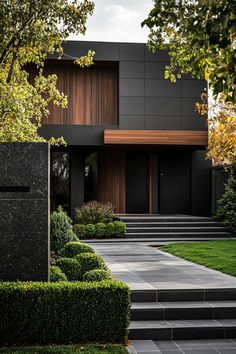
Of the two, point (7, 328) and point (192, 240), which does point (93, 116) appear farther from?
point (7, 328)

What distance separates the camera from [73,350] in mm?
5457

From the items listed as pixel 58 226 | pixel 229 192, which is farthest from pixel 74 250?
pixel 229 192

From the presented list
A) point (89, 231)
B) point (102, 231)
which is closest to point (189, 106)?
point (102, 231)

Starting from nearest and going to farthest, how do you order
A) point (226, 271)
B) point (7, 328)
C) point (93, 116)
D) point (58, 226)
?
point (7, 328) < point (226, 271) < point (58, 226) < point (93, 116)

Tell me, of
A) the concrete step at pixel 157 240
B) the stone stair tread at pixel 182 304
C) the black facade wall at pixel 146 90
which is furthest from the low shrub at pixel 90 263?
the black facade wall at pixel 146 90

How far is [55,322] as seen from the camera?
5.74 m

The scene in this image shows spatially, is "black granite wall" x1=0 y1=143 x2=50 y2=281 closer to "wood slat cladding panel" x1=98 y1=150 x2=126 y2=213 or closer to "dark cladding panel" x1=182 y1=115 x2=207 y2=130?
"dark cladding panel" x1=182 y1=115 x2=207 y2=130

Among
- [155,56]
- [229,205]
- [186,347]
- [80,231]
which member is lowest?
[186,347]

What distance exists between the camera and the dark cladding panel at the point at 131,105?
21031 mm

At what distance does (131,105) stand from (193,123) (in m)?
2.78

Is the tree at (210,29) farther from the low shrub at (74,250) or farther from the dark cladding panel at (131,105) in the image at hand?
the dark cladding panel at (131,105)

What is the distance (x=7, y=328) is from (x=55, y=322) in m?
0.54

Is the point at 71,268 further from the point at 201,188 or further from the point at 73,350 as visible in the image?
the point at 201,188

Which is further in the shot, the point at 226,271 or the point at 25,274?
the point at 226,271
